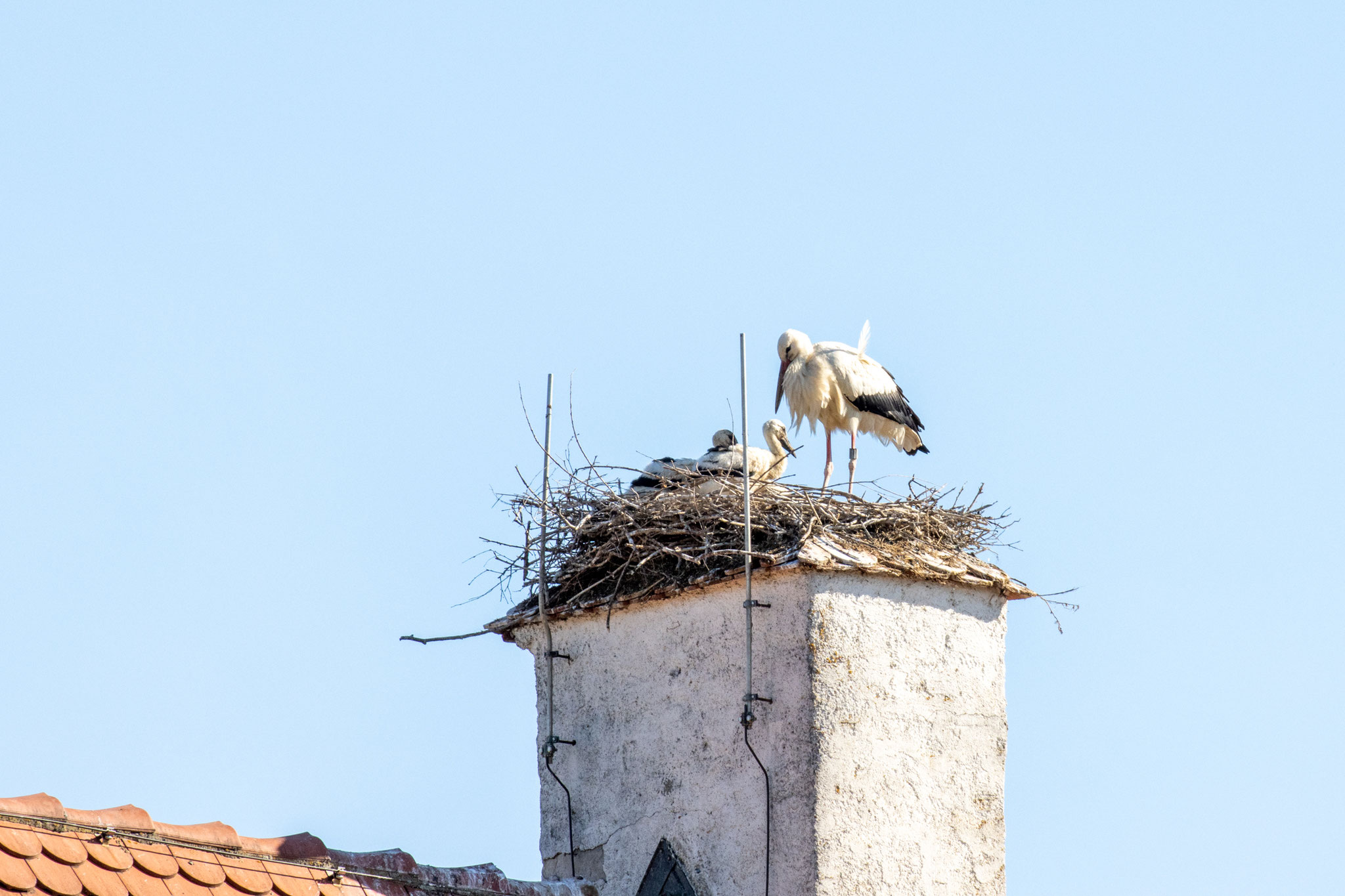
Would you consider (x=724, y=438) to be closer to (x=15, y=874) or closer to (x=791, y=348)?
(x=791, y=348)

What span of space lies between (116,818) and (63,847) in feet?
1.05

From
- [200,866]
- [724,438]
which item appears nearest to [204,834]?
[200,866]

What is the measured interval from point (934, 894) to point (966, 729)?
2.25ft

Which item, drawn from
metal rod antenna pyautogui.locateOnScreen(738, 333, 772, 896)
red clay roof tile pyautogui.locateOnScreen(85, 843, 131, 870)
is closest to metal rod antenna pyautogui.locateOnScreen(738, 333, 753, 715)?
metal rod antenna pyautogui.locateOnScreen(738, 333, 772, 896)

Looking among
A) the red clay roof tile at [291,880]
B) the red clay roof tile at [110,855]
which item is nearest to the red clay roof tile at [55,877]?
the red clay roof tile at [110,855]

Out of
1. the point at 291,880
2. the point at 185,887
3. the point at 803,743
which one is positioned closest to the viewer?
the point at 185,887

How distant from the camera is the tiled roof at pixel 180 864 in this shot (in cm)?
659

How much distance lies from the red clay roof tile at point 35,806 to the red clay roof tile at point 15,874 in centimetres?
22

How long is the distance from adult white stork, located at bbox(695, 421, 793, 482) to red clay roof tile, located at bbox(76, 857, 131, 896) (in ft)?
11.2

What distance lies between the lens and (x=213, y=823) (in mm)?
7383

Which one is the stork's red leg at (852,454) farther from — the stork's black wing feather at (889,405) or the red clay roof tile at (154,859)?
the red clay roof tile at (154,859)

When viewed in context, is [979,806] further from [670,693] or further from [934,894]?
[670,693]

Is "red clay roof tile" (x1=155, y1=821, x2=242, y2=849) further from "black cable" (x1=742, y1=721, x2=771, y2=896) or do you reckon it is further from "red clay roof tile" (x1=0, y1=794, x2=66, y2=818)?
"black cable" (x1=742, y1=721, x2=771, y2=896)

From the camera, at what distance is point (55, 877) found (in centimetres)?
657
